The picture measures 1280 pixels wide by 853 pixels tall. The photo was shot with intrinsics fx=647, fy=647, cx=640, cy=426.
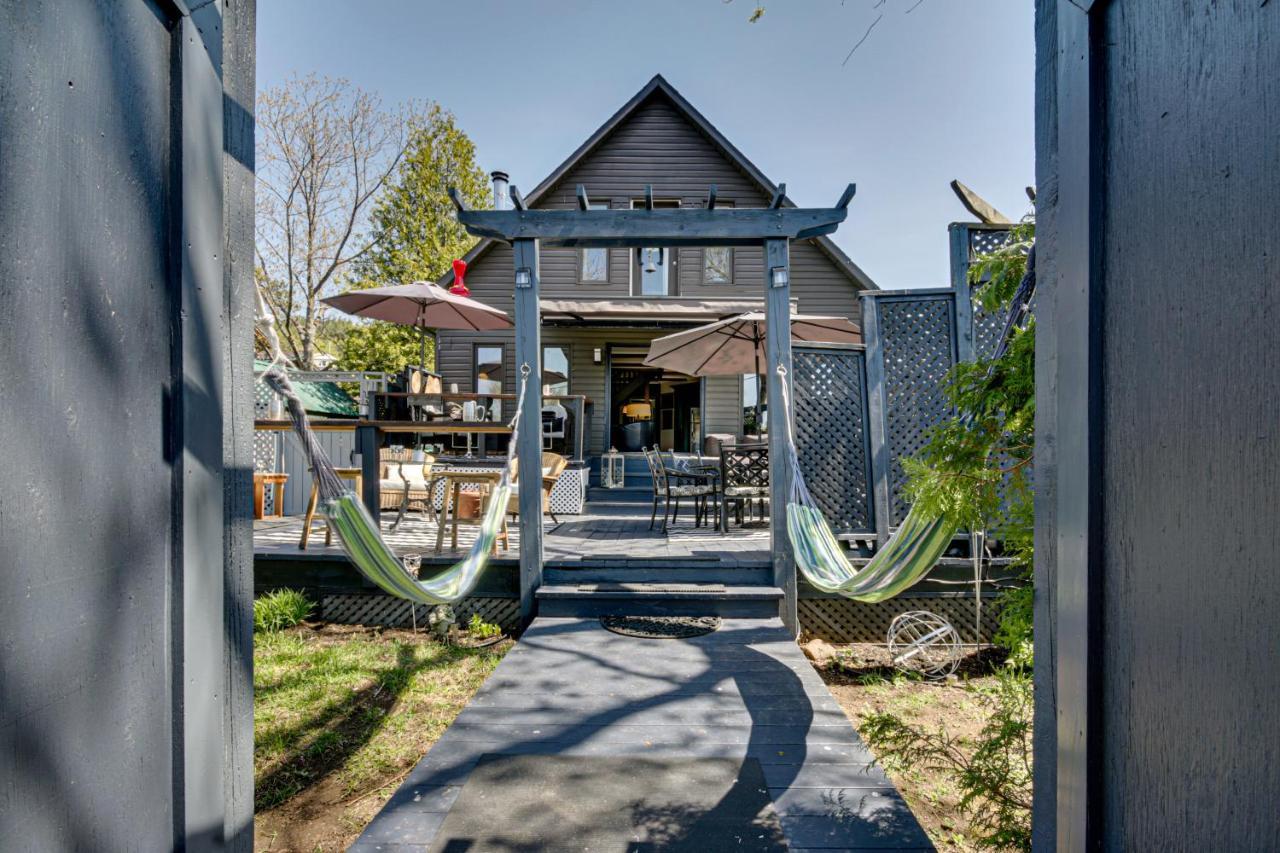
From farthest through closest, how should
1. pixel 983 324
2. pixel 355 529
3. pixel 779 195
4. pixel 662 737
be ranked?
pixel 983 324, pixel 779 195, pixel 355 529, pixel 662 737

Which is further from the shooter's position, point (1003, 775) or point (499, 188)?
point (499, 188)

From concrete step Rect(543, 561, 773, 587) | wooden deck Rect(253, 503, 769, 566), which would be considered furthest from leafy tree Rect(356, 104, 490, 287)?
concrete step Rect(543, 561, 773, 587)

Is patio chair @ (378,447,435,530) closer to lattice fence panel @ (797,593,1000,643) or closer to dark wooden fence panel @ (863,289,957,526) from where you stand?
lattice fence panel @ (797,593,1000,643)

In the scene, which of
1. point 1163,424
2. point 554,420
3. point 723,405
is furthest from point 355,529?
point 723,405

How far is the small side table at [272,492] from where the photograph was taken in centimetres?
621

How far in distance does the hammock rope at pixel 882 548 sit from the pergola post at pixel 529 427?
5.06 ft

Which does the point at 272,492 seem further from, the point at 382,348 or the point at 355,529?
the point at 382,348

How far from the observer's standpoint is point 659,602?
3.92m

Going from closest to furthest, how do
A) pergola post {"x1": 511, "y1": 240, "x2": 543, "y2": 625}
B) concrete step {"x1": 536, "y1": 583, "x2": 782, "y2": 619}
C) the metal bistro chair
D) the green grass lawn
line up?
1. the green grass lawn
2. concrete step {"x1": 536, "y1": 583, "x2": 782, "y2": 619}
3. pergola post {"x1": 511, "y1": 240, "x2": 543, "y2": 625}
4. the metal bistro chair

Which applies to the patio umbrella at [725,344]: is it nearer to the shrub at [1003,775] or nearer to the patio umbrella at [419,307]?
the patio umbrella at [419,307]

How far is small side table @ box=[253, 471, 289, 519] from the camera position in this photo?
6211 mm

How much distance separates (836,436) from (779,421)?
89cm

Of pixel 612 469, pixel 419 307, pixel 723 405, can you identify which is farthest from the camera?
pixel 723 405

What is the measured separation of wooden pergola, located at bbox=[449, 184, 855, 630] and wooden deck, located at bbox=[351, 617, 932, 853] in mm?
570
